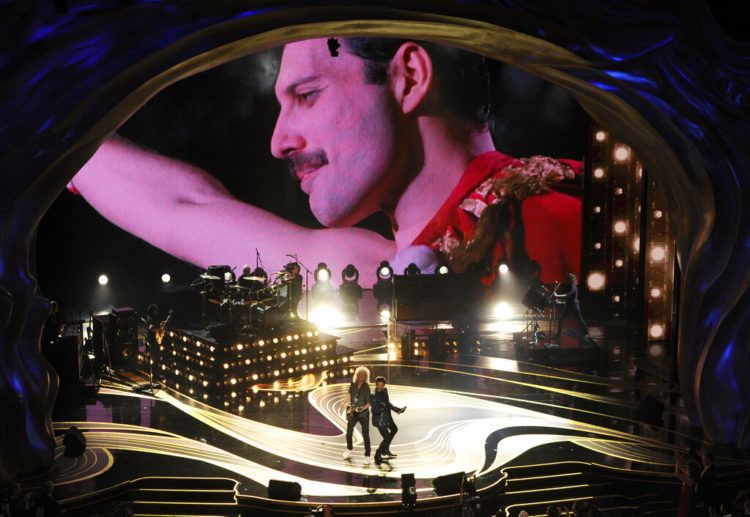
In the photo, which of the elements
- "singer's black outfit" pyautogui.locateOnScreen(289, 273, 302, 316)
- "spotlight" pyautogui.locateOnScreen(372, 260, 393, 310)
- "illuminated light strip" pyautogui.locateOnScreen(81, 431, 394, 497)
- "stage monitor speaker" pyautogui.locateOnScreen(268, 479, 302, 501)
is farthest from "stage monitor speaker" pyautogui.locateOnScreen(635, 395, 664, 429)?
"spotlight" pyautogui.locateOnScreen(372, 260, 393, 310)

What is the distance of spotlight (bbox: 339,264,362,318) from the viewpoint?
65.6 ft

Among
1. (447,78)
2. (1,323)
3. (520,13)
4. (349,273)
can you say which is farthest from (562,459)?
(447,78)

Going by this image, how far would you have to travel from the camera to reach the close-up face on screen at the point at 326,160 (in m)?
19.5

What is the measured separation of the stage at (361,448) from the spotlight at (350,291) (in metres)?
5.44

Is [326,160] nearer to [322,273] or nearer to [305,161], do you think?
[305,161]

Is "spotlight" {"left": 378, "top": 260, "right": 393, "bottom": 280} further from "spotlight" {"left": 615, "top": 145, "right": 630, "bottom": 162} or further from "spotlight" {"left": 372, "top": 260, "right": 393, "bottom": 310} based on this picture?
"spotlight" {"left": 615, "top": 145, "right": 630, "bottom": 162}

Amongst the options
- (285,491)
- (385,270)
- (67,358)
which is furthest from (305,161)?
(285,491)

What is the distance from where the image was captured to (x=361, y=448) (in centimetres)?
1084

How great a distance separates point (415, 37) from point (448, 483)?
5.89 meters

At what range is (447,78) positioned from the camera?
20.0 meters

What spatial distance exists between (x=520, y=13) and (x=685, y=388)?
6.10 meters

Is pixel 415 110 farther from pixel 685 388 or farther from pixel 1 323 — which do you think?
pixel 1 323

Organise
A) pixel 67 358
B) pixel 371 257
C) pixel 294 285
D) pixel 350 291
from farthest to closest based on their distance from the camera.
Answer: pixel 371 257 < pixel 350 291 < pixel 294 285 < pixel 67 358

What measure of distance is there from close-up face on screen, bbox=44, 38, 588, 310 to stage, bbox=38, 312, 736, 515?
625cm
